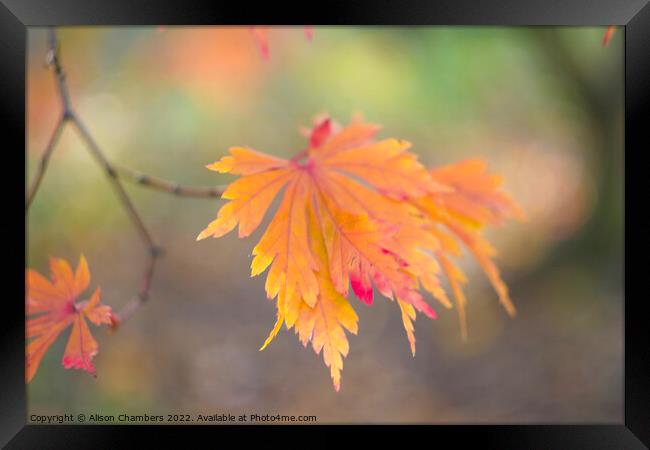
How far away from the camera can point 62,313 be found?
2.03ft

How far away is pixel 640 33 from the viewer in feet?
2.02

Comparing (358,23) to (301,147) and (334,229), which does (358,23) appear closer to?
(334,229)

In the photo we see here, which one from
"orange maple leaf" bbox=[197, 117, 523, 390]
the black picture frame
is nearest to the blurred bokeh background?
the black picture frame

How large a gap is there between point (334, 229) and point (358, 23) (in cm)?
26

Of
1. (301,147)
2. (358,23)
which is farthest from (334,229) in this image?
(301,147)

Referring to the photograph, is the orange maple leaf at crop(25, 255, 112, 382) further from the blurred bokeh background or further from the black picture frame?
the blurred bokeh background

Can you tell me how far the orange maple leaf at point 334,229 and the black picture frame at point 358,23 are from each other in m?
0.17

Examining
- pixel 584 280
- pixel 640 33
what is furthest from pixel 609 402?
pixel 640 33

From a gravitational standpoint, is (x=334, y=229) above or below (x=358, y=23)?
below

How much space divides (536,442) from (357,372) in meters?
1.05

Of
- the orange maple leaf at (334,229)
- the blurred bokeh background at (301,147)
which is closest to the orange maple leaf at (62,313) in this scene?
the orange maple leaf at (334,229)

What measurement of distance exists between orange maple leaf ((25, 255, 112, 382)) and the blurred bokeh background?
3.26 ft

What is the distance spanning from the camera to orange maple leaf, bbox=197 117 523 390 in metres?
0.50

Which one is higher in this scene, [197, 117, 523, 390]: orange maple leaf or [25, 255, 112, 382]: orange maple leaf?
[197, 117, 523, 390]: orange maple leaf
